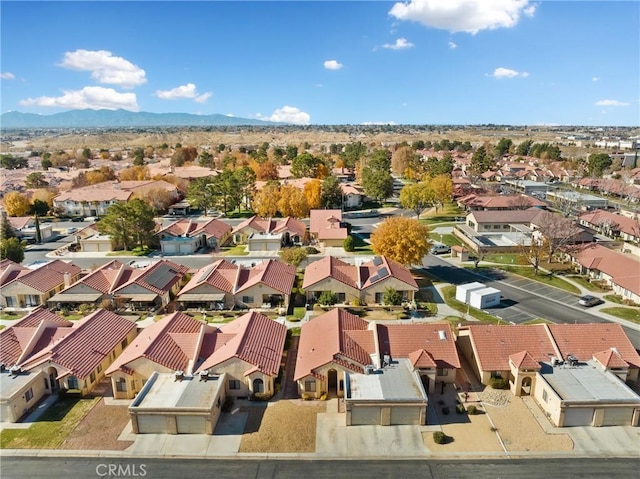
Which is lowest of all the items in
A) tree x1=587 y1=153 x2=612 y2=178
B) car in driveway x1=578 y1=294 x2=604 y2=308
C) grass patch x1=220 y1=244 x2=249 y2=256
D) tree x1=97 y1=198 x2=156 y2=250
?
car in driveway x1=578 y1=294 x2=604 y2=308

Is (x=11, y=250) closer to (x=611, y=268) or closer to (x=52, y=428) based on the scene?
(x=52, y=428)

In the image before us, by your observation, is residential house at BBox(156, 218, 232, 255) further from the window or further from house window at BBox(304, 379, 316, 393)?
house window at BBox(304, 379, 316, 393)

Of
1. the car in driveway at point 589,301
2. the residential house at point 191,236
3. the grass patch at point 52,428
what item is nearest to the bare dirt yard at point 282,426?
the grass patch at point 52,428

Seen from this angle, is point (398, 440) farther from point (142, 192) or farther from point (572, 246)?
point (142, 192)

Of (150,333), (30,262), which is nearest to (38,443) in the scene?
(150,333)

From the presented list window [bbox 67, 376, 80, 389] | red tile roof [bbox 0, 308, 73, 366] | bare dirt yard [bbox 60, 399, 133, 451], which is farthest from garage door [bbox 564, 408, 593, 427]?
red tile roof [bbox 0, 308, 73, 366]

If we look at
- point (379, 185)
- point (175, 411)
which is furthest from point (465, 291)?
point (379, 185)

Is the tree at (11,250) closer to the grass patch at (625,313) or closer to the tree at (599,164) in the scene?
the grass patch at (625,313)
